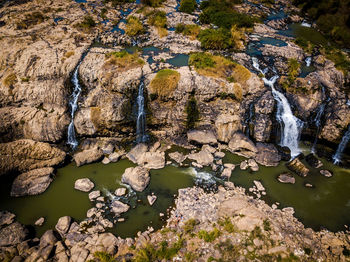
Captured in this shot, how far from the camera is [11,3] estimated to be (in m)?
43.5

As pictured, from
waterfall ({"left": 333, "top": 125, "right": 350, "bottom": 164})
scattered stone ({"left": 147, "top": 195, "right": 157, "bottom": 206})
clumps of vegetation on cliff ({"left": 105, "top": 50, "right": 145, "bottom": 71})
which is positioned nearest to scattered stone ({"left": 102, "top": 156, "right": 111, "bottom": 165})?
scattered stone ({"left": 147, "top": 195, "right": 157, "bottom": 206})

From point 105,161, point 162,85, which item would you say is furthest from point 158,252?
point 162,85

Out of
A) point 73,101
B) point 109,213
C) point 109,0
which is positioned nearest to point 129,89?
point 73,101

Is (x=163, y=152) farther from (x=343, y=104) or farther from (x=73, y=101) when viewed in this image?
(x=343, y=104)

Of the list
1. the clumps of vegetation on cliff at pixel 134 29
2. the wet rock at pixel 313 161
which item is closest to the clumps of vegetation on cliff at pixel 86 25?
the clumps of vegetation on cliff at pixel 134 29

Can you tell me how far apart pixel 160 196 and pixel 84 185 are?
7.91 meters

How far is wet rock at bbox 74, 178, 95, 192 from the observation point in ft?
73.6

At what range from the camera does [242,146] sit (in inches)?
1021

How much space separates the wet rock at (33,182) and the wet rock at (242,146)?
20.6 metres

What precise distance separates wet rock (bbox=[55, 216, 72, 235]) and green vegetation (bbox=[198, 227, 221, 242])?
37.2 feet

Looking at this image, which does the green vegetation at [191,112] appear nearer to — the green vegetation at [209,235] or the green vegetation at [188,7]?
the green vegetation at [209,235]

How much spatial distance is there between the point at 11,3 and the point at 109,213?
4807 centimetres

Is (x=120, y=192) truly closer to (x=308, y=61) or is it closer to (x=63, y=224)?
(x=63, y=224)

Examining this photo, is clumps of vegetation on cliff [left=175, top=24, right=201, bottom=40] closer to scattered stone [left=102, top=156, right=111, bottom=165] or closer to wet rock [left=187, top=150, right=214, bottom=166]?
wet rock [left=187, top=150, right=214, bottom=166]
